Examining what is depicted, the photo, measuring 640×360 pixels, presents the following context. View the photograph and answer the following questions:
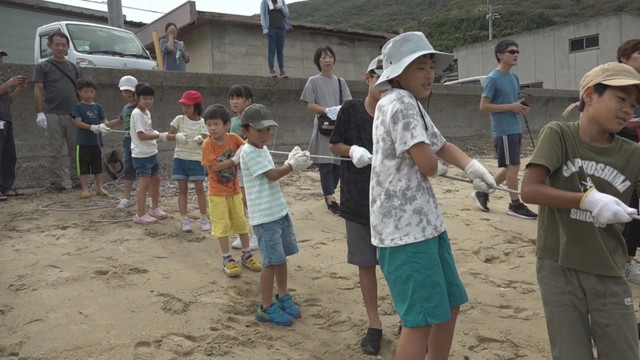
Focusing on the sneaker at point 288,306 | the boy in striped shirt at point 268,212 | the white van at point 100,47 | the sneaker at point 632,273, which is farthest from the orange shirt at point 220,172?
the white van at point 100,47

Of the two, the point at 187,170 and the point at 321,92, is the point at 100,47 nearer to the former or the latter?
the point at 187,170

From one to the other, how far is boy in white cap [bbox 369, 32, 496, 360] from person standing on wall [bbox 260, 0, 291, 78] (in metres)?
6.79

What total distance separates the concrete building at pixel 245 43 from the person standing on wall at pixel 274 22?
4332 mm

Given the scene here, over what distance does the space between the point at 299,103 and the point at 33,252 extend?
5.41 m

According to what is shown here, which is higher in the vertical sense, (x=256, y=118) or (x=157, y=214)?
(x=256, y=118)

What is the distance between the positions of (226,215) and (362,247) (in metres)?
1.54

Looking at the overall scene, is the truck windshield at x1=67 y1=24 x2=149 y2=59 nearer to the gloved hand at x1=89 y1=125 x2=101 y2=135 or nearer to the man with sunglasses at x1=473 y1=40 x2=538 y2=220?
the gloved hand at x1=89 y1=125 x2=101 y2=135

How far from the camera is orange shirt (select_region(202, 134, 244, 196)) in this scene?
411cm

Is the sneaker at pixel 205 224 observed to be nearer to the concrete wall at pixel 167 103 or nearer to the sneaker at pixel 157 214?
the sneaker at pixel 157 214

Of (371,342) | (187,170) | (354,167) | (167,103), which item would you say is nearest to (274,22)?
(167,103)

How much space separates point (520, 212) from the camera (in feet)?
18.5

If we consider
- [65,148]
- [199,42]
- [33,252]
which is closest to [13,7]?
[199,42]

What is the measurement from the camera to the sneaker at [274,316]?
126 inches

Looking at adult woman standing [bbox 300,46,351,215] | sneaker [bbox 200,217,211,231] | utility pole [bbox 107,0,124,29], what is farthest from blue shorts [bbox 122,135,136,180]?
utility pole [bbox 107,0,124,29]
